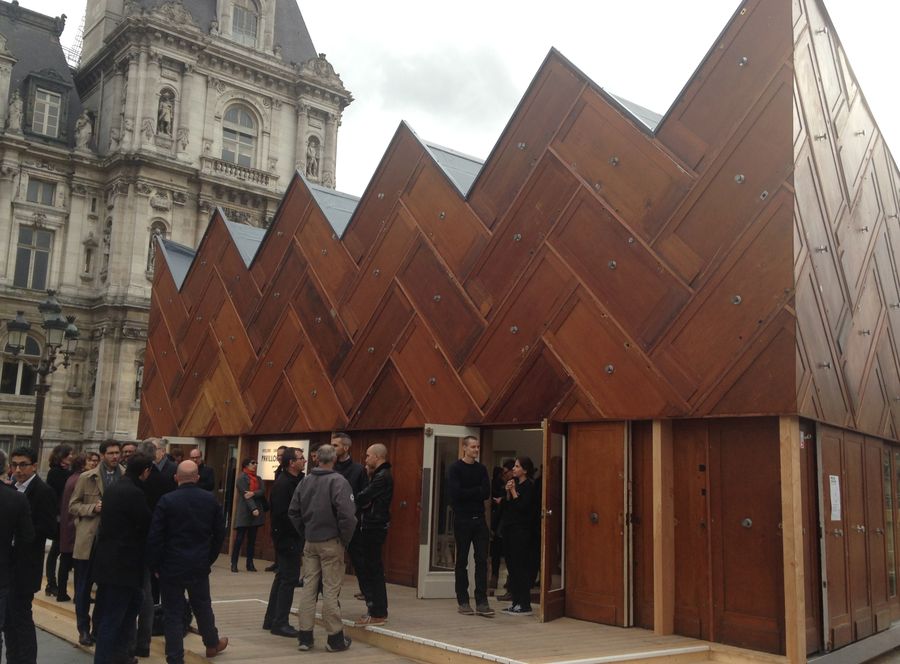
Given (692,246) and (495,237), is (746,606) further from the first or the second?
(495,237)

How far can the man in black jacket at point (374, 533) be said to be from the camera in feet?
26.6

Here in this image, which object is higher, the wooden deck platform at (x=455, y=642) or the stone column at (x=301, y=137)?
the stone column at (x=301, y=137)

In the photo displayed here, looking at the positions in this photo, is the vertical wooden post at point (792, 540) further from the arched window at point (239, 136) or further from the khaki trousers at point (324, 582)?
the arched window at point (239, 136)

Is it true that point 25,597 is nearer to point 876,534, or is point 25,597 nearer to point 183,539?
point 183,539

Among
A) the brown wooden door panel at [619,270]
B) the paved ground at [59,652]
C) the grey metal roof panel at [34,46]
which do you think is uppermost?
the grey metal roof panel at [34,46]

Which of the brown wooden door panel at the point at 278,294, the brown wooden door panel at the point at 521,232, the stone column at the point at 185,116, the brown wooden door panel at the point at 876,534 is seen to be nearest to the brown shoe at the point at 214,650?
the brown wooden door panel at the point at 521,232

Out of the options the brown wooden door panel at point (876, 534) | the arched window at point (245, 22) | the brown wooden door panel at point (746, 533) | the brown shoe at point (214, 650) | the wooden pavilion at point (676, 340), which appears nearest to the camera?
the brown shoe at point (214, 650)

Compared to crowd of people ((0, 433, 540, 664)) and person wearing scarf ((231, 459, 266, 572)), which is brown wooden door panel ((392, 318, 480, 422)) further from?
person wearing scarf ((231, 459, 266, 572))

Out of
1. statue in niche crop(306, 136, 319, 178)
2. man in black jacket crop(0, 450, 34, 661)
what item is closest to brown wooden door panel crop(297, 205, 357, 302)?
man in black jacket crop(0, 450, 34, 661)

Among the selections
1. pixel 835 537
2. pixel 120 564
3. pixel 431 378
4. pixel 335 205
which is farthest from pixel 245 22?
pixel 835 537

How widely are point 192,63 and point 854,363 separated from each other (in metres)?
31.8

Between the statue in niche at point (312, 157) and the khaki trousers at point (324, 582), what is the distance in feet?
105

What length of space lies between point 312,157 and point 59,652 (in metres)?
32.3

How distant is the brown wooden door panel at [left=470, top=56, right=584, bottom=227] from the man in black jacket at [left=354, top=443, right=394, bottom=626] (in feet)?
12.1
